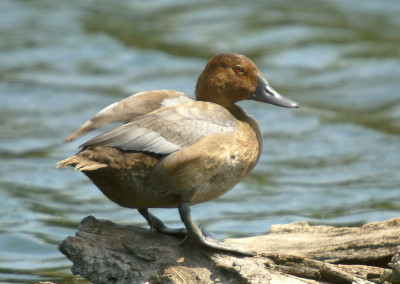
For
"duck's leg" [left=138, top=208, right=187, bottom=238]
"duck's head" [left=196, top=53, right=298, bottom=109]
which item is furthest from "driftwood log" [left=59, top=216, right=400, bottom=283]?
"duck's head" [left=196, top=53, right=298, bottom=109]

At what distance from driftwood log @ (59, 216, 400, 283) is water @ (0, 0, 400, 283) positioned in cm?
130

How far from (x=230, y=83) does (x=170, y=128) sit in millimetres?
616

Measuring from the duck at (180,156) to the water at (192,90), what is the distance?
159cm

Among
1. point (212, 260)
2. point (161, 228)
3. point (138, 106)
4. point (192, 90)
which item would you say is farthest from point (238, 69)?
point (192, 90)

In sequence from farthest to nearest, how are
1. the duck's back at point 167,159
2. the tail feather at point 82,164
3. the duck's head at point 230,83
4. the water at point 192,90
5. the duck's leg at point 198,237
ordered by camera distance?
1. the water at point 192,90
2. the duck's head at point 230,83
3. the duck's leg at point 198,237
4. the duck's back at point 167,159
5. the tail feather at point 82,164

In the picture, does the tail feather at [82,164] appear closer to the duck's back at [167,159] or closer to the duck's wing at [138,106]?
the duck's back at [167,159]

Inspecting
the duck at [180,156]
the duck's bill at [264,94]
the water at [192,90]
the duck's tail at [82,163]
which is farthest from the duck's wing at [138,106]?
the water at [192,90]

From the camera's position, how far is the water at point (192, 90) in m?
7.36

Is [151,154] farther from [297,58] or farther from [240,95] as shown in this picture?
[297,58]

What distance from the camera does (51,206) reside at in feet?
25.3

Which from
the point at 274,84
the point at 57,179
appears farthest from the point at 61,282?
the point at 274,84

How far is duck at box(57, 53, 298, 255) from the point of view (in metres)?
4.05

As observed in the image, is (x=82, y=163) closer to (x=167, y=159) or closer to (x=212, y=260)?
(x=167, y=159)

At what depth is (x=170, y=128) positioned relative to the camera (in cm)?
423
